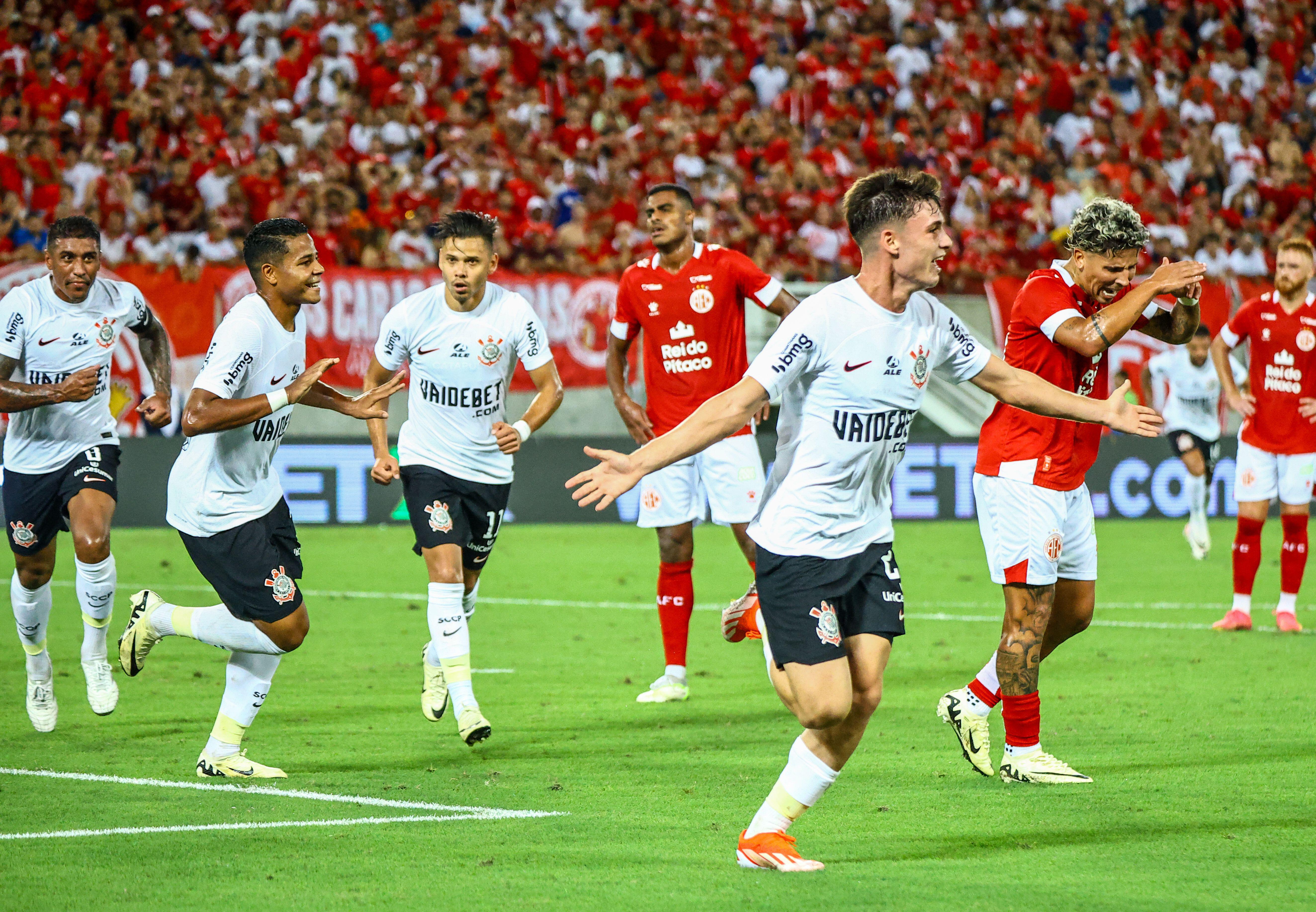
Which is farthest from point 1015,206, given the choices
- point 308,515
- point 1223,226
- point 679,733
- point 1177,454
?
point 679,733

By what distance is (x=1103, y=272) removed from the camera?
6.43 metres

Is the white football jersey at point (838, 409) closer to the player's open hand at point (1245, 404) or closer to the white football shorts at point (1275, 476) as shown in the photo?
the player's open hand at point (1245, 404)

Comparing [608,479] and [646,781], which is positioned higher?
[608,479]

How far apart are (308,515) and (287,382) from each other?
10.8 meters

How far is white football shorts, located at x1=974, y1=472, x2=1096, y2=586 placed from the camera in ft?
21.2

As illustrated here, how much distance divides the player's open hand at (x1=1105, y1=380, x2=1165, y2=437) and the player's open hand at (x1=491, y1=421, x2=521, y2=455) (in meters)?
3.04

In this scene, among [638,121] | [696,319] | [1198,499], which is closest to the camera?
[696,319]

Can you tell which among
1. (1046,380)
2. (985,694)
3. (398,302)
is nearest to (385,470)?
Answer: (985,694)

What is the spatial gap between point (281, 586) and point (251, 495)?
0.42m

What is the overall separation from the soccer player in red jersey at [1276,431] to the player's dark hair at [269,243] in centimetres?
695

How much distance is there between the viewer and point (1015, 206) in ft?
74.3

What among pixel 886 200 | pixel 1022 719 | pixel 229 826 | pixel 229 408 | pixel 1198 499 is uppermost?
pixel 886 200

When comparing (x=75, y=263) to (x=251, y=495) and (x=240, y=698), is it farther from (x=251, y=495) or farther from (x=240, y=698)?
(x=240, y=698)

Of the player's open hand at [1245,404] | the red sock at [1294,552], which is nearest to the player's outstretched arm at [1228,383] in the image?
the player's open hand at [1245,404]
